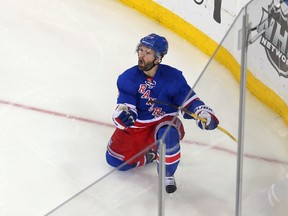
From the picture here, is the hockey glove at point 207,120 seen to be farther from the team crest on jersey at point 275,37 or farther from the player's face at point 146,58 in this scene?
the player's face at point 146,58

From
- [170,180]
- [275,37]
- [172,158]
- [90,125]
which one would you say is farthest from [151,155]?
[90,125]

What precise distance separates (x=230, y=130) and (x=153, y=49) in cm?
88

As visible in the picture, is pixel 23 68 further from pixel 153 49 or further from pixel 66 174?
pixel 153 49

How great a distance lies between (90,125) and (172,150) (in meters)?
1.76

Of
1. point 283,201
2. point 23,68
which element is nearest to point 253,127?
point 283,201

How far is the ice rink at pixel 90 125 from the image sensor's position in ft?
7.61

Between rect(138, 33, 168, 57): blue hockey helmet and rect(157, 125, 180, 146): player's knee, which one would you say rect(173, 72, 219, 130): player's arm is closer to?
rect(157, 125, 180, 146): player's knee

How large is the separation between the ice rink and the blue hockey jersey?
44 cm

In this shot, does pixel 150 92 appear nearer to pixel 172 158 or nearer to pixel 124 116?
pixel 124 116

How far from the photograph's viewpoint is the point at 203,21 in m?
4.22

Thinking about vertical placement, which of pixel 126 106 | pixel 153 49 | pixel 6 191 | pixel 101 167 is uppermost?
pixel 153 49

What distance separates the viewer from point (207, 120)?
7.61 feet

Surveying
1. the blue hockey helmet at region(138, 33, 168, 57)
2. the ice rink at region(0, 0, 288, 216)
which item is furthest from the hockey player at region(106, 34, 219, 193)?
the ice rink at region(0, 0, 288, 216)

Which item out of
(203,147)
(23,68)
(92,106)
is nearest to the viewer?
(203,147)
